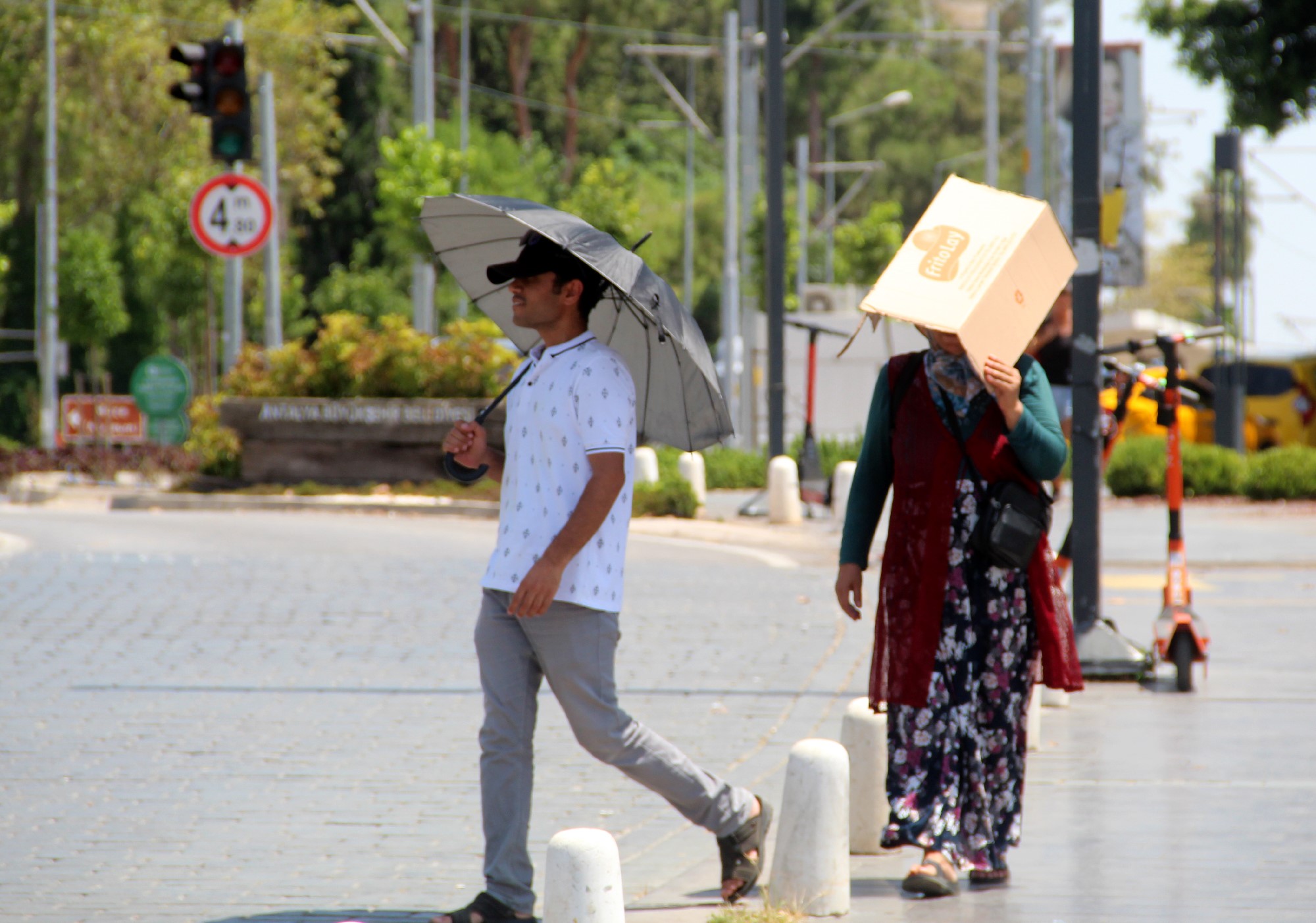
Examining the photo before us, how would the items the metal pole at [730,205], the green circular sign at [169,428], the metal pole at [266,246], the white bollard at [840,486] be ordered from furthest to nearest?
the metal pole at [730,205] → the green circular sign at [169,428] → the metal pole at [266,246] → the white bollard at [840,486]

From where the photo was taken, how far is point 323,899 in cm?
496

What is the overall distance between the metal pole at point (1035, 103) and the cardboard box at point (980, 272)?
19465 mm

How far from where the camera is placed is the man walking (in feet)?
14.8

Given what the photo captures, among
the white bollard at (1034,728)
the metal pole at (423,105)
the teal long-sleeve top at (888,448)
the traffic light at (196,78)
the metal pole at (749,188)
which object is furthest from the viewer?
the metal pole at (749,188)

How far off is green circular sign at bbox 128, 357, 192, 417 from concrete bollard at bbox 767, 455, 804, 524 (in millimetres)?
9242

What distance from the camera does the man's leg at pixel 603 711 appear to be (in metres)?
4.57

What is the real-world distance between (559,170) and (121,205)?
18.9 metres

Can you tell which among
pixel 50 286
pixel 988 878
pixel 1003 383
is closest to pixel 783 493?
pixel 988 878

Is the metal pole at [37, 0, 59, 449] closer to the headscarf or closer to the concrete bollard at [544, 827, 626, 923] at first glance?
the headscarf

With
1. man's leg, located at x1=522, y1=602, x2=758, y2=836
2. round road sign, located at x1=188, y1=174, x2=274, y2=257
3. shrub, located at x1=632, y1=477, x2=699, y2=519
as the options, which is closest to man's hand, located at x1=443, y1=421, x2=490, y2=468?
man's leg, located at x1=522, y1=602, x2=758, y2=836

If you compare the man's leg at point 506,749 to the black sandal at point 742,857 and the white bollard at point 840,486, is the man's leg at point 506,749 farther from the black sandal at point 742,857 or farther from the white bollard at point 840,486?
the white bollard at point 840,486

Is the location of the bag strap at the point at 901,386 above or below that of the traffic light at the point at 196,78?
below

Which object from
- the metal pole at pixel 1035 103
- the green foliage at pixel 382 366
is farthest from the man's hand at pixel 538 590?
the metal pole at pixel 1035 103

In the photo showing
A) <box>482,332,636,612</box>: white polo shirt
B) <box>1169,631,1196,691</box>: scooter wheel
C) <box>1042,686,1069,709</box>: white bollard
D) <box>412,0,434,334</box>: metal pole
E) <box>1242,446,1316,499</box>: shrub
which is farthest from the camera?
<box>412,0,434,334</box>: metal pole
